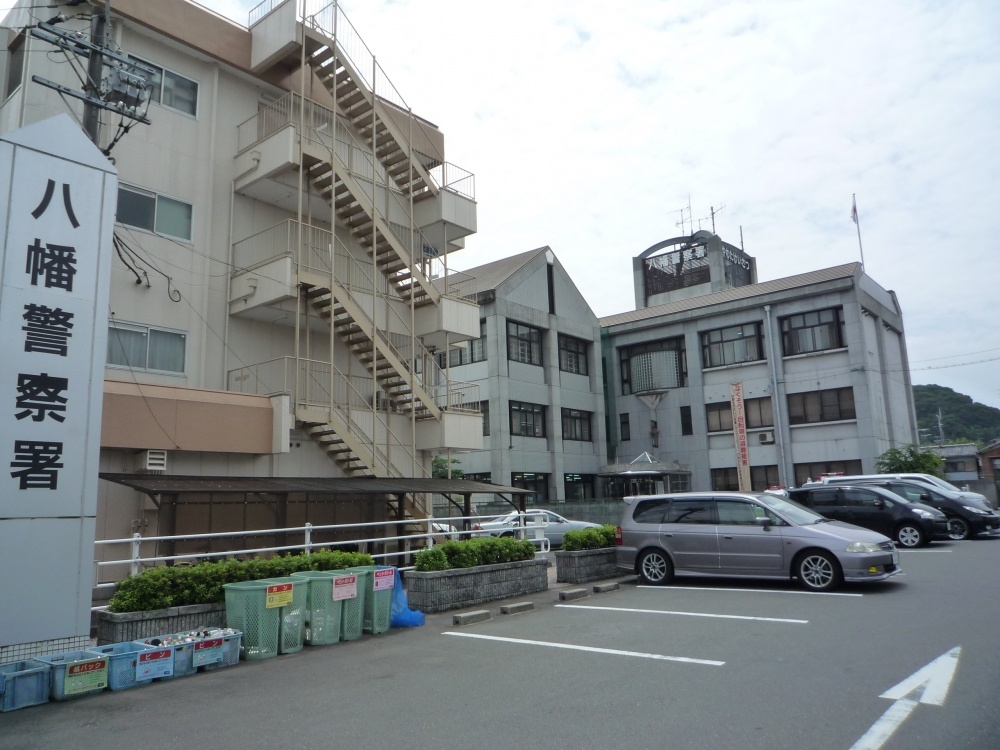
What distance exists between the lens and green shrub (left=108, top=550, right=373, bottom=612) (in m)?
9.11

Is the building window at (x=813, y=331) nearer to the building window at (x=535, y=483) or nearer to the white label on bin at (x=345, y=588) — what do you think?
the building window at (x=535, y=483)

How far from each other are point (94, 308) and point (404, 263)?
12036mm

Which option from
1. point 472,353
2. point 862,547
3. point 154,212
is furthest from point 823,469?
point 154,212

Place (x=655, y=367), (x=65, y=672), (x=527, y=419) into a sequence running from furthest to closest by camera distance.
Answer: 1. (x=655, y=367)
2. (x=527, y=419)
3. (x=65, y=672)

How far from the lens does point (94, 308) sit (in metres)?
8.80

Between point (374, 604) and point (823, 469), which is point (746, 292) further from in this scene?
point (374, 604)

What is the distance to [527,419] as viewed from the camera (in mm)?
36438

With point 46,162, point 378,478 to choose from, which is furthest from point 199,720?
point 378,478

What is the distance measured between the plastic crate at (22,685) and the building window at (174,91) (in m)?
13.8

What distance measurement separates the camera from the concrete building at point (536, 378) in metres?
34.9

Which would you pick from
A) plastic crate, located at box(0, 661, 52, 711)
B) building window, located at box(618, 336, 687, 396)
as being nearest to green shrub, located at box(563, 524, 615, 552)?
plastic crate, located at box(0, 661, 52, 711)

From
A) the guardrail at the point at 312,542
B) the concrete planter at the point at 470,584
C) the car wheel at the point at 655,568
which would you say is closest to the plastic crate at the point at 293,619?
the guardrail at the point at 312,542

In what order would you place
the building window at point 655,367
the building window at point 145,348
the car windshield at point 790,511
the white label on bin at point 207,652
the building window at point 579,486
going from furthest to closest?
the building window at point 655,367
the building window at point 579,486
the building window at point 145,348
the car windshield at point 790,511
the white label on bin at point 207,652

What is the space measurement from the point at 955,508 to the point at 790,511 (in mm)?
10973
